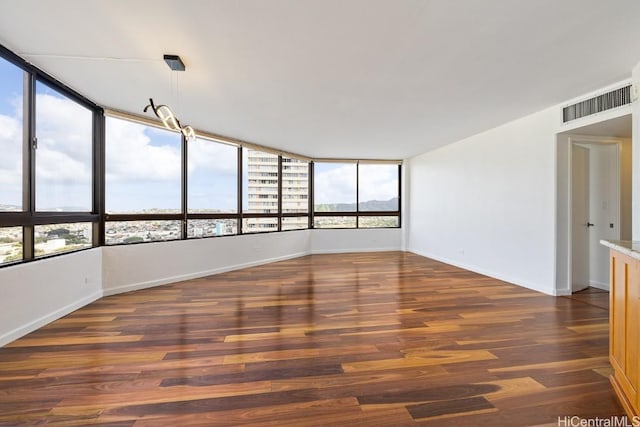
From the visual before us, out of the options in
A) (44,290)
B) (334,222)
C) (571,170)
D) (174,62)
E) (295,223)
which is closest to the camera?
(174,62)

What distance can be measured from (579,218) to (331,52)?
4322 millimetres

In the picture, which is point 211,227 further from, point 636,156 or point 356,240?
point 636,156

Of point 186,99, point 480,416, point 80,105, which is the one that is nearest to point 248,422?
point 480,416

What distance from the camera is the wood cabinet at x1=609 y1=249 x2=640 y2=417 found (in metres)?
1.72

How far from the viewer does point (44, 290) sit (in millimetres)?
3152

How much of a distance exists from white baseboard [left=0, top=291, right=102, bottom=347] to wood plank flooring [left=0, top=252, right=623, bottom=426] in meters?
0.07

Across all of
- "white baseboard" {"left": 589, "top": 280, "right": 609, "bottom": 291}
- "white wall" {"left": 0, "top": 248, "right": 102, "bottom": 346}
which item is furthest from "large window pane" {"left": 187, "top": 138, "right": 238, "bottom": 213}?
"white baseboard" {"left": 589, "top": 280, "right": 609, "bottom": 291}

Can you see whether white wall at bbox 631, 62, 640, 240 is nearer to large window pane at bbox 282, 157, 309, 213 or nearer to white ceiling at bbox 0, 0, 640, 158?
white ceiling at bbox 0, 0, 640, 158

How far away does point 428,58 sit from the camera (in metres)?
2.80

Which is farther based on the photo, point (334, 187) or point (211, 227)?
point (334, 187)

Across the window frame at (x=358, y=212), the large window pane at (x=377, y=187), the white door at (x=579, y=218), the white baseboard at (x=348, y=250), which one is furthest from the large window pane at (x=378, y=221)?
the white door at (x=579, y=218)

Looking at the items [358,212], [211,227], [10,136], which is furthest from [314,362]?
[358,212]

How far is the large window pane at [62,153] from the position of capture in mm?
3281

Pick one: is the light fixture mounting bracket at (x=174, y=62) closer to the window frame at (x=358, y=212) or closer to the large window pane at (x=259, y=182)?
the large window pane at (x=259, y=182)
